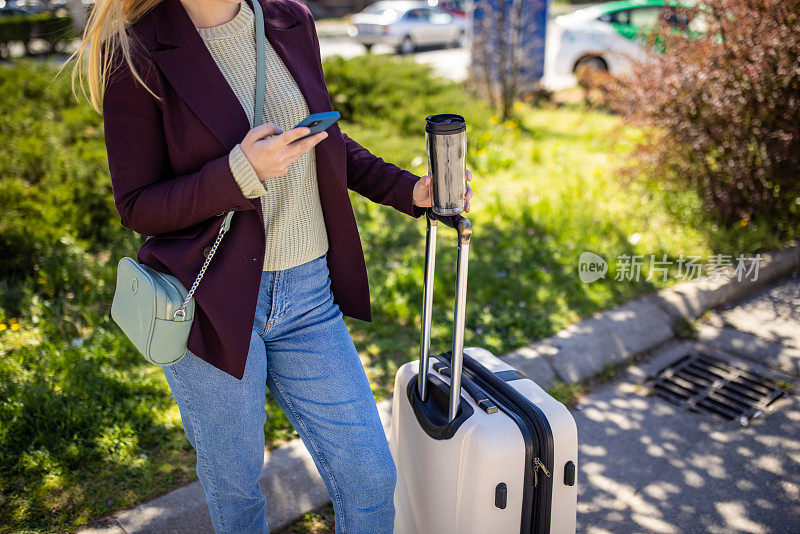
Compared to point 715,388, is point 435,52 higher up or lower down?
higher up

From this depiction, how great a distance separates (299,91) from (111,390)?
6.02ft

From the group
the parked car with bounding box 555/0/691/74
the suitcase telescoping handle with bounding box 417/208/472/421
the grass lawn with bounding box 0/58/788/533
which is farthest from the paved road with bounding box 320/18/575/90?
the suitcase telescoping handle with bounding box 417/208/472/421

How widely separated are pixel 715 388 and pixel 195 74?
299 cm

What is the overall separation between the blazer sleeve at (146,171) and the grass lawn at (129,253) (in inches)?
56.6

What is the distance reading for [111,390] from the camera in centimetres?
293

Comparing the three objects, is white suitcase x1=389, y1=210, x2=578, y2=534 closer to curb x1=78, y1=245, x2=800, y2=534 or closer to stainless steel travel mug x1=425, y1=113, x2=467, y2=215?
stainless steel travel mug x1=425, y1=113, x2=467, y2=215

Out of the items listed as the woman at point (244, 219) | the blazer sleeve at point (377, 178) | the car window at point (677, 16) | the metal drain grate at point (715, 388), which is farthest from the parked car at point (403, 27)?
the woman at point (244, 219)

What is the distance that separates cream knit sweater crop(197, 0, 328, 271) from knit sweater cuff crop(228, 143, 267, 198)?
0.57 ft

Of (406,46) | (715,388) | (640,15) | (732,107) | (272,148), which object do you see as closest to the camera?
(272,148)

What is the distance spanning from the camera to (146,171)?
59.8 inches

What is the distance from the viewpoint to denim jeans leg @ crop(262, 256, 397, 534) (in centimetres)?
175

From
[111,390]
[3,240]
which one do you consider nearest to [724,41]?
[111,390]

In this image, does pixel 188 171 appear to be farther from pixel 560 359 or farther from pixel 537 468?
pixel 560 359

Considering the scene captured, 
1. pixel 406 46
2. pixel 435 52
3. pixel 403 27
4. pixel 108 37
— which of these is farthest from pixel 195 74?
pixel 435 52
